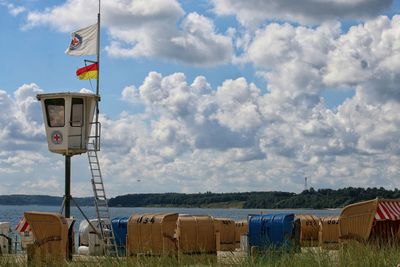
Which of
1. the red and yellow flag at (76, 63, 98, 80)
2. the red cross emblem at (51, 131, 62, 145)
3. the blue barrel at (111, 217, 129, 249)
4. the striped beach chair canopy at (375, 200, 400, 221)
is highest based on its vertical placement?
the red and yellow flag at (76, 63, 98, 80)

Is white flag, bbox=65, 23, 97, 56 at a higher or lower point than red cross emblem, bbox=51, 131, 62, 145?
higher

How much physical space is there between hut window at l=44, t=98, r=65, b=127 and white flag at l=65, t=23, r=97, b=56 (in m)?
2.33

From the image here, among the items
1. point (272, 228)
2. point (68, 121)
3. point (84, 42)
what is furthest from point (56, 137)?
point (272, 228)

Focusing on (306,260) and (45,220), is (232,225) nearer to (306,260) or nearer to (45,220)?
(45,220)

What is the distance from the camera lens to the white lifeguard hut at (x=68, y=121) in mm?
24391

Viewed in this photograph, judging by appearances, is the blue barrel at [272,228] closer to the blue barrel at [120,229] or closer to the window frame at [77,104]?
the blue barrel at [120,229]

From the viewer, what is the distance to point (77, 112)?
24.6m

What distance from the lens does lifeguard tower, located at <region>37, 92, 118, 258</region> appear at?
24.4m

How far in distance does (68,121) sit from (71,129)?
312 millimetres

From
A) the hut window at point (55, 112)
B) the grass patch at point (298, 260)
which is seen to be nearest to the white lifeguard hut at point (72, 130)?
the hut window at point (55, 112)

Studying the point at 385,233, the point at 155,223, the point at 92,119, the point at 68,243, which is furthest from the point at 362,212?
the point at 92,119

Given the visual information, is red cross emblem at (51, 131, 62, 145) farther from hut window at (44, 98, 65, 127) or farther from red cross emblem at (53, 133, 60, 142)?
hut window at (44, 98, 65, 127)

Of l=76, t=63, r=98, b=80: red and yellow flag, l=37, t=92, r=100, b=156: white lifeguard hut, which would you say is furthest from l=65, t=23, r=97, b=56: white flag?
l=37, t=92, r=100, b=156: white lifeguard hut

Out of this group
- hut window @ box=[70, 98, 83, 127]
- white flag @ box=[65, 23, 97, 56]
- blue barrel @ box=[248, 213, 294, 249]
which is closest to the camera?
blue barrel @ box=[248, 213, 294, 249]
